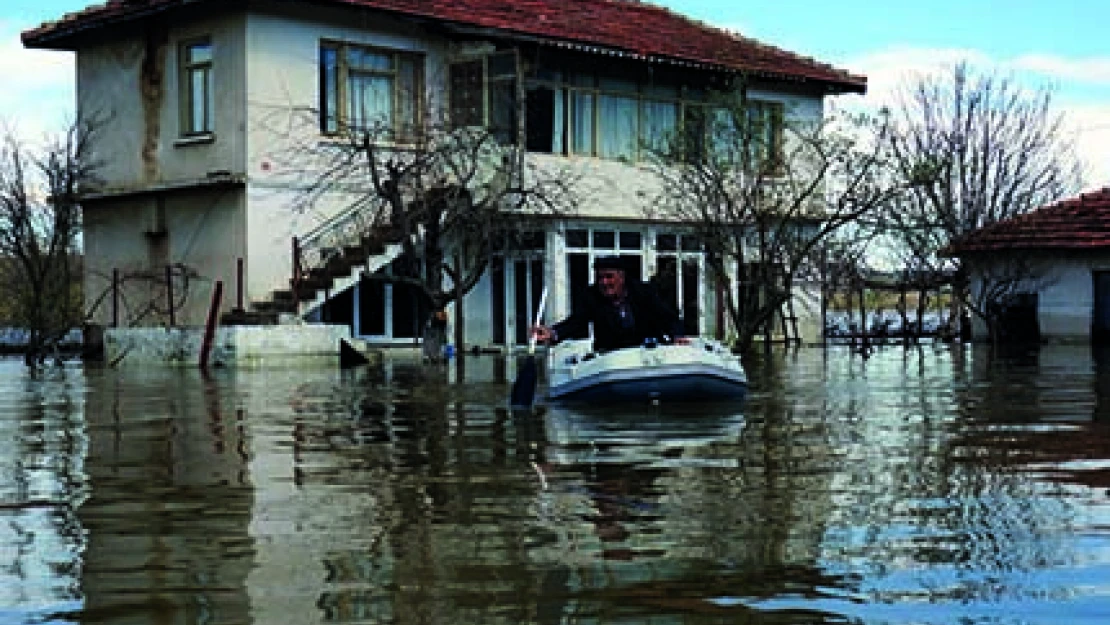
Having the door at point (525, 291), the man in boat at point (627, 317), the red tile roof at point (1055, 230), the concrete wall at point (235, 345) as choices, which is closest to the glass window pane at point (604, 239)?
the door at point (525, 291)

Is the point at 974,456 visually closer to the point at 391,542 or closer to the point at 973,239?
the point at 391,542

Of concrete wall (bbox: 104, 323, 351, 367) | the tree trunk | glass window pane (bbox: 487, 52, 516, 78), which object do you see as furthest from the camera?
glass window pane (bbox: 487, 52, 516, 78)

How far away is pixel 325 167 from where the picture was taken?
109 feet

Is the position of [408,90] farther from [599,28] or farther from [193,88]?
[599,28]

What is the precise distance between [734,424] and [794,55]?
30.4 meters

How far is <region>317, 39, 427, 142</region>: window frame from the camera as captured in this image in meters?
33.5

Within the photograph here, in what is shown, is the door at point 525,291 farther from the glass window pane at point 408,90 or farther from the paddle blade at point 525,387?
the paddle blade at point 525,387

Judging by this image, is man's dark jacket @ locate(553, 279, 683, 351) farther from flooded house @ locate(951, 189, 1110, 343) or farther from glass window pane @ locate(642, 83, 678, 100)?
flooded house @ locate(951, 189, 1110, 343)

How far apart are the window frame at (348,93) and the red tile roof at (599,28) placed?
105cm

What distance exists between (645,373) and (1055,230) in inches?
1009

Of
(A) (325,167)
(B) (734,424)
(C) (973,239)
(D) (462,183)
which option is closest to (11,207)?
(A) (325,167)

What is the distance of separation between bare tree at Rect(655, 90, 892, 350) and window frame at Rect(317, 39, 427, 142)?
5.53 m

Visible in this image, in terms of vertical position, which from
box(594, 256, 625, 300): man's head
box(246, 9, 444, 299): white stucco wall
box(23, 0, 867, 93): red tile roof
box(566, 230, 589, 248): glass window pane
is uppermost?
box(23, 0, 867, 93): red tile roof

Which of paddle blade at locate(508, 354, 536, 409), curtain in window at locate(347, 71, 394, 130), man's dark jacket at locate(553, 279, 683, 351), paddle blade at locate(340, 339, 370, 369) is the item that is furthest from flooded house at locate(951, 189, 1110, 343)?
paddle blade at locate(508, 354, 536, 409)
